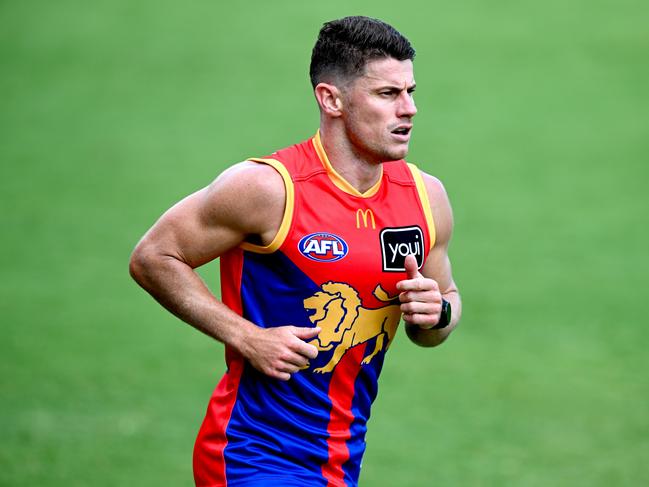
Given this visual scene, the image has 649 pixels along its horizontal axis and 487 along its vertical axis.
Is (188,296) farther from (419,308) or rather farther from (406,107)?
(406,107)

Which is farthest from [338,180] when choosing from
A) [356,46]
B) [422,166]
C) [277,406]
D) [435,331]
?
[422,166]

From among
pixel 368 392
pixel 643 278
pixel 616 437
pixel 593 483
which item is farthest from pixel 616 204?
pixel 368 392

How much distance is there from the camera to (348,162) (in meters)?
4.38

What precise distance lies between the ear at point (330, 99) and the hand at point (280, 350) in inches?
33.1

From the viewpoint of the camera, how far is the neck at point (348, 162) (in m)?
4.38

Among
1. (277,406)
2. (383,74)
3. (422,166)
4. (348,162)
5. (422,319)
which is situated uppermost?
(422,166)

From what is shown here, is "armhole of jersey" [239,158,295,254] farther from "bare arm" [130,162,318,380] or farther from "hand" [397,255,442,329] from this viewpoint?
"hand" [397,255,442,329]

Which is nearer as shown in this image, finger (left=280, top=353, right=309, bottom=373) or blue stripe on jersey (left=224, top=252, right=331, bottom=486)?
finger (left=280, top=353, right=309, bottom=373)

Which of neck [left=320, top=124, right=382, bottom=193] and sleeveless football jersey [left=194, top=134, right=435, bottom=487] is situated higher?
neck [left=320, top=124, right=382, bottom=193]

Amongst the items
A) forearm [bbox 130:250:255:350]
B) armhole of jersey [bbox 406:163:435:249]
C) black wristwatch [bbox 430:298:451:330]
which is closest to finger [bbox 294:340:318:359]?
forearm [bbox 130:250:255:350]

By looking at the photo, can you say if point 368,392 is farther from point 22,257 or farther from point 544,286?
point 22,257

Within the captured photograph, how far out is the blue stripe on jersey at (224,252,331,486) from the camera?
14.0 ft

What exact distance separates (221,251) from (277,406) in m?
0.62

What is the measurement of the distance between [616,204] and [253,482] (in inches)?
440
